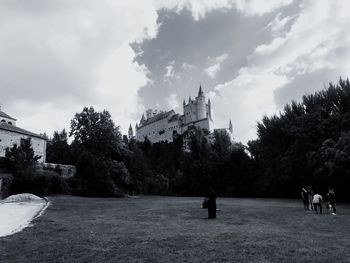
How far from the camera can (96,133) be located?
5469 centimetres

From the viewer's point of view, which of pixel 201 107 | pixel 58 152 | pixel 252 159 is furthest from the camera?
pixel 201 107

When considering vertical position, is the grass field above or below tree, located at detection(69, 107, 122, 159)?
below

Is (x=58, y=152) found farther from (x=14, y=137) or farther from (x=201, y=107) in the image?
(x=201, y=107)

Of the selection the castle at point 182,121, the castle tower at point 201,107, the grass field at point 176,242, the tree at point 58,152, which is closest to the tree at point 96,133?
the tree at point 58,152

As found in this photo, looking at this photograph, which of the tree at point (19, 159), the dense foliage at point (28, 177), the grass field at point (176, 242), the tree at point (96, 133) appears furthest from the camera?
the tree at point (96, 133)

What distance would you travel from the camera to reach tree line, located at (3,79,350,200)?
36.1 metres

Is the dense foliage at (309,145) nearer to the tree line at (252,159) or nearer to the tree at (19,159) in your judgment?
the tree line at (252,159)

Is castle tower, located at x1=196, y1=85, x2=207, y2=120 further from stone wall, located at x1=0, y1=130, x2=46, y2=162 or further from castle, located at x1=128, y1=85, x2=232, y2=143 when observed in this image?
stone wall, located at x1=0, y1=130, x2=46, y2=162

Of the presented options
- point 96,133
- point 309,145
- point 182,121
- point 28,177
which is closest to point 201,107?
point 182,121

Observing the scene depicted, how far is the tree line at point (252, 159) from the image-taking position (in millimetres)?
36100

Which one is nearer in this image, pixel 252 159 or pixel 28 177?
pixel 28 177

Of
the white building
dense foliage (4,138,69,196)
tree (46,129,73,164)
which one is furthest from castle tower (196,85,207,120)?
dense foliage (4,138,69,196)

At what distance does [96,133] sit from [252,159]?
95.5 feet

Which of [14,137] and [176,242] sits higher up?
[14,137]
